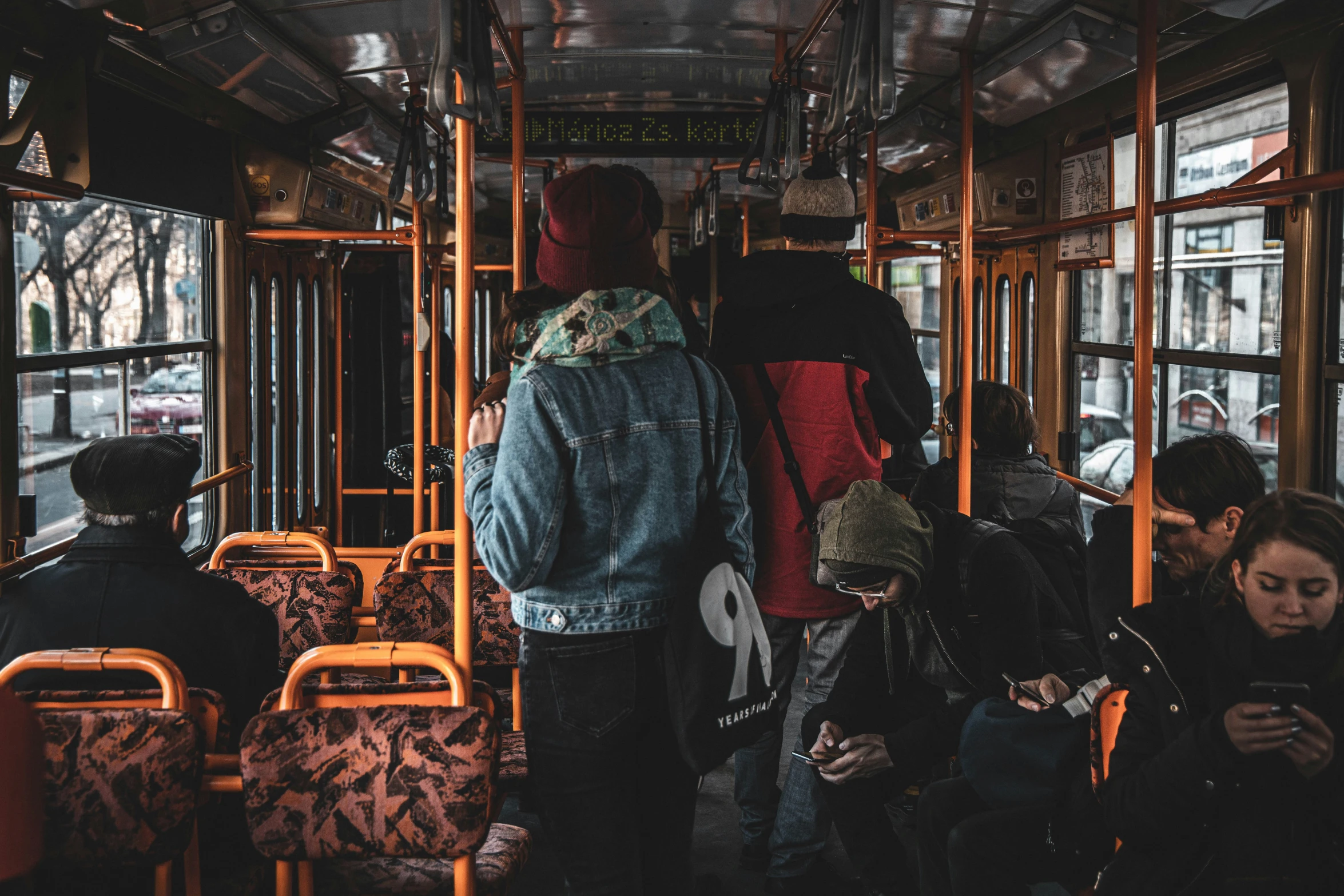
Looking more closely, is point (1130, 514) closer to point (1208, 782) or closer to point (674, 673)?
point (1208, 782)

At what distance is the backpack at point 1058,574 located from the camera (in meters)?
2.48

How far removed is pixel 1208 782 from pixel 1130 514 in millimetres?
790

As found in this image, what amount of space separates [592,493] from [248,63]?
311 centimetres

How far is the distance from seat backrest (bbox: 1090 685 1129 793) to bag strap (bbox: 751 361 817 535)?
70 centimetres

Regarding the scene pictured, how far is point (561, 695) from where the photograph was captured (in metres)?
1.77

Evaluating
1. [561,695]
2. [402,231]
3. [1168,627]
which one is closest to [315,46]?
[402,231]

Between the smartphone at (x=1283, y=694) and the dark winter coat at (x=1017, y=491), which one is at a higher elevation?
the dark winter coat at (x=1017, y=491)

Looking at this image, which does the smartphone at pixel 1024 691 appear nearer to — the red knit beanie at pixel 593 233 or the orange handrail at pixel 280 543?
the red knit beanie at pixel 593 233

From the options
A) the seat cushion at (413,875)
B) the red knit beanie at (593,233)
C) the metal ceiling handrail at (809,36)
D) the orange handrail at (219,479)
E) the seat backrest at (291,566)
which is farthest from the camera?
the orange handrail at (219,479)

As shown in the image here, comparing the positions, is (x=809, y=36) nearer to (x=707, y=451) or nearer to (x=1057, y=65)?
(x=1057, y=65)

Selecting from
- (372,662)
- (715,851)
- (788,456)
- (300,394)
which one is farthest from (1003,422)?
(300,394)

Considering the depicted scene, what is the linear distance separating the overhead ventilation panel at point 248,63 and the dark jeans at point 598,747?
110 inches

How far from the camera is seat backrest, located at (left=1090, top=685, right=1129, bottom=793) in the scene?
77.0 inches

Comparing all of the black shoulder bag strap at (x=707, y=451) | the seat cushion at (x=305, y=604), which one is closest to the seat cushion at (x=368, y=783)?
the black shoulder bag strap at (x=707, y=451)
